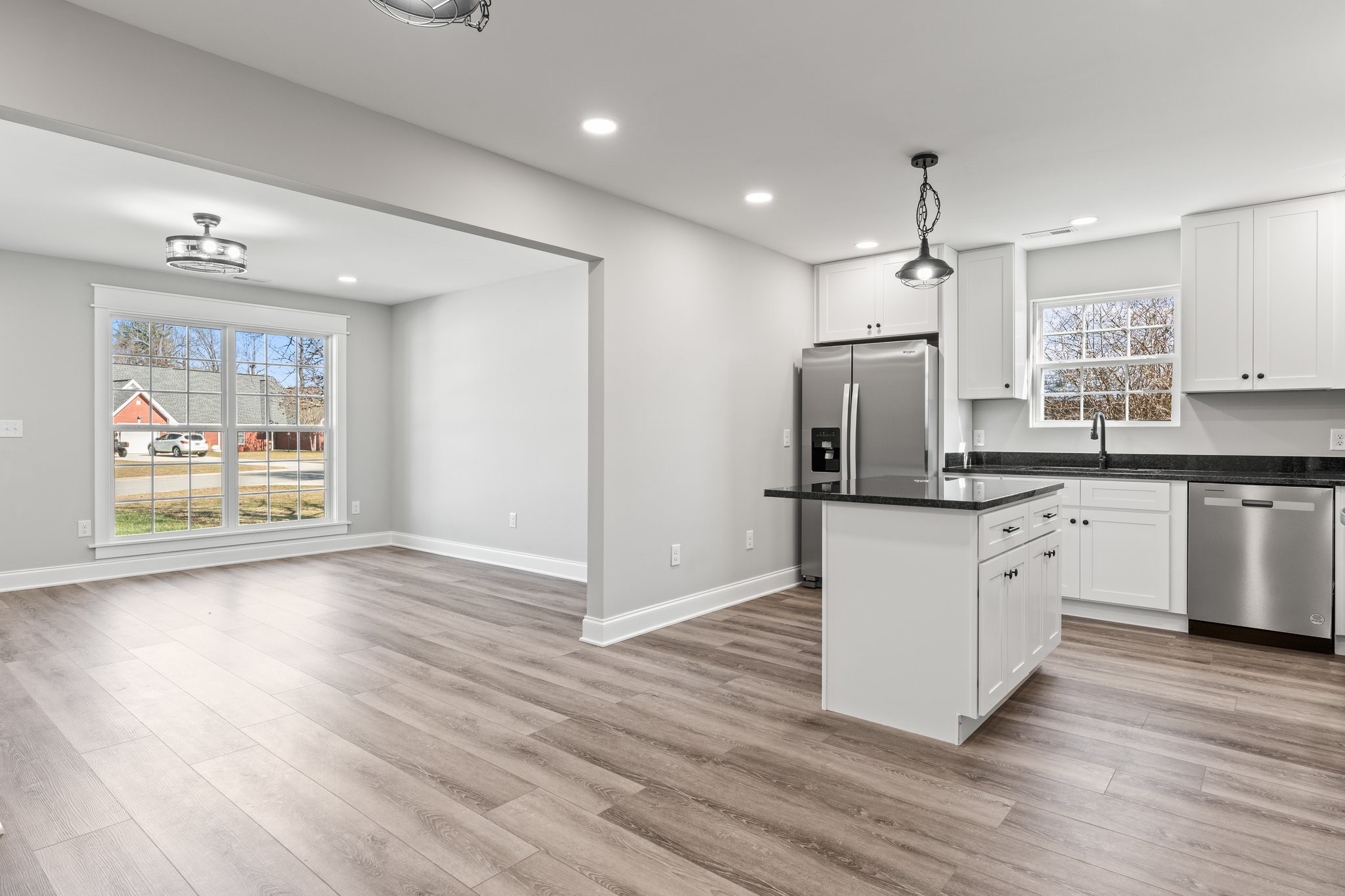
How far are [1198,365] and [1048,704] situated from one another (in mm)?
2576

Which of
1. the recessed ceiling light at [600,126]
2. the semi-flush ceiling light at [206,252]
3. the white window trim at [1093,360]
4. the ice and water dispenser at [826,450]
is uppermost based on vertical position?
the recessed ceiling light at [600,126]

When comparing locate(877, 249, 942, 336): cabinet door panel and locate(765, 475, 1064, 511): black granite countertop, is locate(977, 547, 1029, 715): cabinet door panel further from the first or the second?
locate(877, 249, 942, 336): cabinet door panel

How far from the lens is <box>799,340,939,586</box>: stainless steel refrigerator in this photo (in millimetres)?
4816

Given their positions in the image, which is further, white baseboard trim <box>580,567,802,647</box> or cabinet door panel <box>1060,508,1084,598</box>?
cabinet door panel <box>1060,508,1084,598</box>

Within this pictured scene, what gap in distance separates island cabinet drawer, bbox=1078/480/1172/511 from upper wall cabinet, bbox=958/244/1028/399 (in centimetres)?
86

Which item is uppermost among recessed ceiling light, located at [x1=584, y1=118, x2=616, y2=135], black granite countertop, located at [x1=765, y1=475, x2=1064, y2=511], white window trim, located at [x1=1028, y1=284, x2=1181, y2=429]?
recessed ceiling light, located at [x1=584, y1=118, x2=616, y2=135]

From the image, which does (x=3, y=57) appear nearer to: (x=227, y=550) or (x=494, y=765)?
(x=494, y=765)

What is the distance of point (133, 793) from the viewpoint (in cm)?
225

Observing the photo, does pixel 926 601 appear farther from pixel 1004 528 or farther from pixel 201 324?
pixel 201 324

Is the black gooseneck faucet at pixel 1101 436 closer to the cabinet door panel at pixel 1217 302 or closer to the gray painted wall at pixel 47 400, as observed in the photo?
the cabinet door panel at pixel 1217 302

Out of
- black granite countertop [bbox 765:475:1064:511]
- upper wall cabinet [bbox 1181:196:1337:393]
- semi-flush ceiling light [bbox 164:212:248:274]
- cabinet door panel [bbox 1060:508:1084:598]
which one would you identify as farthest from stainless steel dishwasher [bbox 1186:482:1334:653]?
semi-flush ceiling light [bbox 164:212:248:274]

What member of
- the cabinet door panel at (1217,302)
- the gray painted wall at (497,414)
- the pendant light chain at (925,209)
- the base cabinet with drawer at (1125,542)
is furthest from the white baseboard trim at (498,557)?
the cabinet door panel at (1217,302)

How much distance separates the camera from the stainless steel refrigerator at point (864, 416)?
15.8 feet

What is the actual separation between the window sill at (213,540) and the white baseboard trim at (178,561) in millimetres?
34
